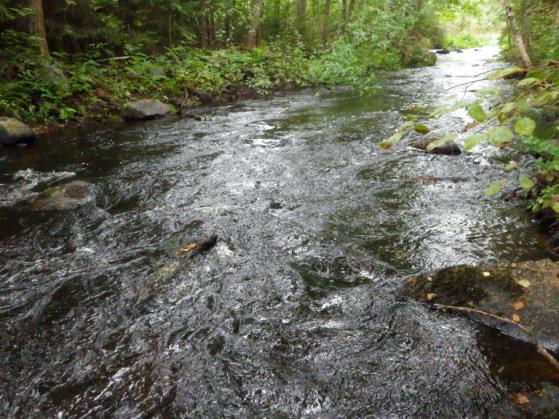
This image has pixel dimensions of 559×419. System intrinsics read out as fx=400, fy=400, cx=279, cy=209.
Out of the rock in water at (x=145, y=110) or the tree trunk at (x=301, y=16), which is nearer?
the rock in water at (x=145, y=110)

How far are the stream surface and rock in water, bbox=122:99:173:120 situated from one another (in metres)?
4.04

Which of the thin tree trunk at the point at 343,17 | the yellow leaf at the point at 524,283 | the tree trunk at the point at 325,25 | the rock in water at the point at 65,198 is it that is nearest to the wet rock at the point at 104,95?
the rock in water at the point at 65,198

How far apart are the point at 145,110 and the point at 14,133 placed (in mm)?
3758

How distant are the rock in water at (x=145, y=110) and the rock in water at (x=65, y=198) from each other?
19.3 ft

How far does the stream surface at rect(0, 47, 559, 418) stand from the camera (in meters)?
2.74

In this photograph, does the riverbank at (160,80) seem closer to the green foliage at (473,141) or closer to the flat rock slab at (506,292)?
the flat rock slab at (506,292)

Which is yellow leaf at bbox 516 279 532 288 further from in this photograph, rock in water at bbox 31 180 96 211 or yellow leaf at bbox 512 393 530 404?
rock in water at bbox 31 180 96 211

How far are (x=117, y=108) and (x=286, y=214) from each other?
8354 mm

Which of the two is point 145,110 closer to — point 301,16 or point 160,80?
point 160,80

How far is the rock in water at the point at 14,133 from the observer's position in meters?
8.59

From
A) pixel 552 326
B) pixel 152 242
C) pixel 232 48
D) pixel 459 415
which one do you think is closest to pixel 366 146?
pixel 152 242

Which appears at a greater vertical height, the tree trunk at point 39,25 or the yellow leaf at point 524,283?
the tree trunk at point 39,25

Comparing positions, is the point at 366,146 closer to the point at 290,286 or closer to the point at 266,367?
the point at 290,286

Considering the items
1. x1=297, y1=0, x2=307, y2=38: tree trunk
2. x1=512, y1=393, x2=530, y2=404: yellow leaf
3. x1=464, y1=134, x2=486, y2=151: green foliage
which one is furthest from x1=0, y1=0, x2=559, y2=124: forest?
x1=464, y1=134, x2=486, y2=151: green foliage
